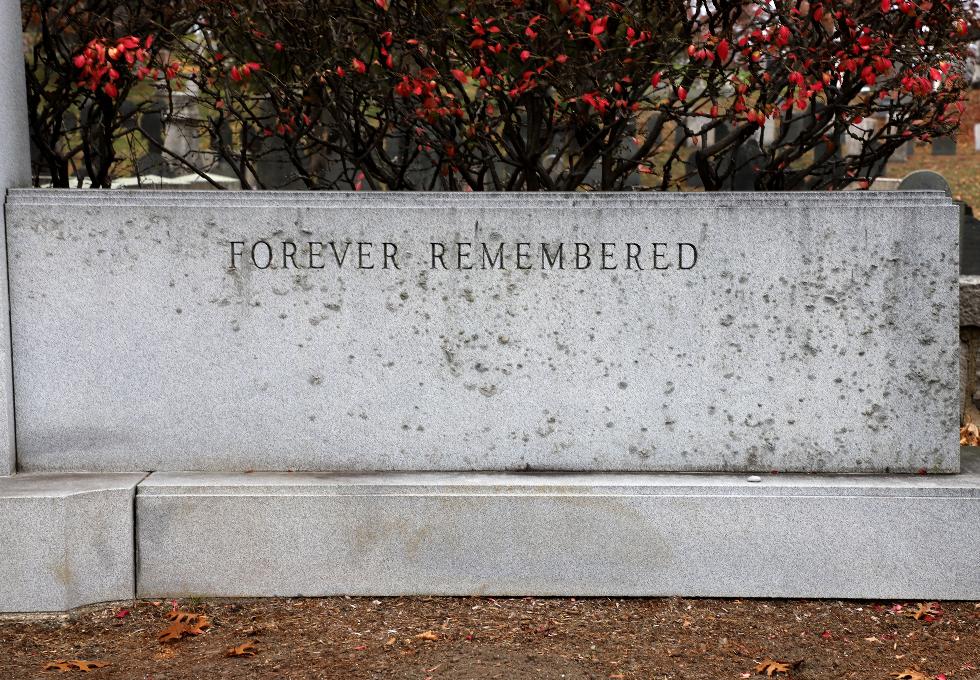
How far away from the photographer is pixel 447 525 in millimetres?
4051

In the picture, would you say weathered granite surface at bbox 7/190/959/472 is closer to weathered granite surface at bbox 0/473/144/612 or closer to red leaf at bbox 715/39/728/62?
weathered granite surface at bbox 0/473/144/612

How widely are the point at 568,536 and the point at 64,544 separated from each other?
1863mm

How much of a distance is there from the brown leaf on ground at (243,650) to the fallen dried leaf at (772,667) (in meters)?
1.69

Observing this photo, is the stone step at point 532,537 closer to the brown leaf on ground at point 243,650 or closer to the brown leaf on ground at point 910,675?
the brown leaf on ground at point 243,650

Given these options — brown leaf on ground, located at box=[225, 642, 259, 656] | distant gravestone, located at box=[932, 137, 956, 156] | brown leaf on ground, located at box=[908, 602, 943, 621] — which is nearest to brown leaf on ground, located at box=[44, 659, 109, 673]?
brown leaf on ground, located at box=[225, 642, 259, 656]

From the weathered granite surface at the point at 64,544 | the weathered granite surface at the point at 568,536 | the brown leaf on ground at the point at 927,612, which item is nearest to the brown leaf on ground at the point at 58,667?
the weathered granite surface at the point at 64,544

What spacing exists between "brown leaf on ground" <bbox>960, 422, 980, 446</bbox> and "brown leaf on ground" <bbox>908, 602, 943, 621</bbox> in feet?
8.21

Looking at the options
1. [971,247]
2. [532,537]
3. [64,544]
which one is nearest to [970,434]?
[971,247]

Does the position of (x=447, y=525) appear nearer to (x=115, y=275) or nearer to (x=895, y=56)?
(x=115, y=275)

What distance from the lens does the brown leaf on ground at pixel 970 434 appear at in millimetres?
6270

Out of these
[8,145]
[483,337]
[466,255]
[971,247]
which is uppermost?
[8,145]

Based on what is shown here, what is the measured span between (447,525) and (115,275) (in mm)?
1601

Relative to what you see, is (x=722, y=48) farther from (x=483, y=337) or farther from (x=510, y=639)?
(x=510, y=639)

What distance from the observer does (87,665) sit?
3.53m
